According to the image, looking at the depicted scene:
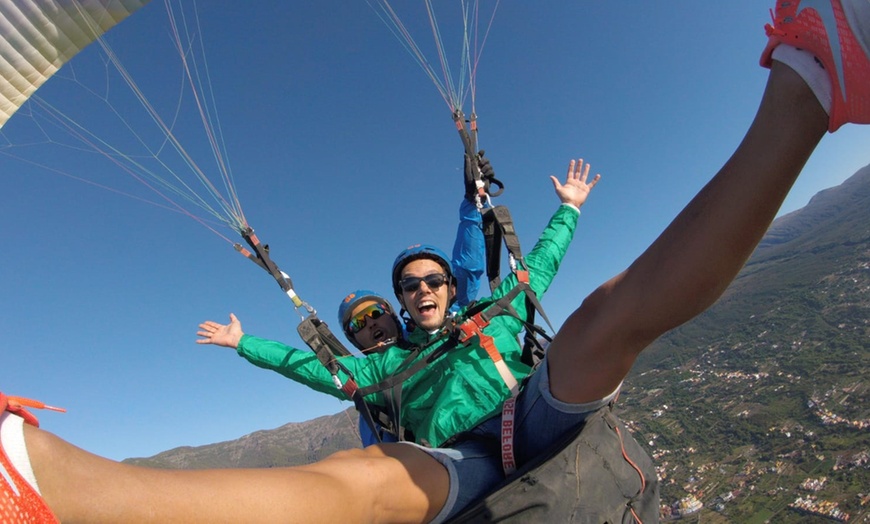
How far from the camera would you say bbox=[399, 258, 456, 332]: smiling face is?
4.08m

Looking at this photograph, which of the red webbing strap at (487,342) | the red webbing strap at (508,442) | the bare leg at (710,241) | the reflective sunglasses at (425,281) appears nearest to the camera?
the bare leg at (710,241)

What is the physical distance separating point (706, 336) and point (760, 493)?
116 metres

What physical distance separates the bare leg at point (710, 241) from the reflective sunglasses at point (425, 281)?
2537 millimetres

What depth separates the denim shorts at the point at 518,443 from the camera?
204 cm

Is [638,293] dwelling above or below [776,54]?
below

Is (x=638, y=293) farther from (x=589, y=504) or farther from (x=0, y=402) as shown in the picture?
(x=0, y=402)

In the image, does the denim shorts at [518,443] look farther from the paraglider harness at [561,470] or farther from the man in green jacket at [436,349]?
the man in green jacket at [436,349]

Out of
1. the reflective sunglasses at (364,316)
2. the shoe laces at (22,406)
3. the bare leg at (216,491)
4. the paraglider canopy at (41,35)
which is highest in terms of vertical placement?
the paraglider canopy at (41,35)

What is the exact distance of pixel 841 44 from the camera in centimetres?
122

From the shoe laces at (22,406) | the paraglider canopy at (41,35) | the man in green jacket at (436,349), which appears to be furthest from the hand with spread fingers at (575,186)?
the paraglider canopy at (41,35)

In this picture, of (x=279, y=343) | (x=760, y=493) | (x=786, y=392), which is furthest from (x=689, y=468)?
(x=279, y=343)

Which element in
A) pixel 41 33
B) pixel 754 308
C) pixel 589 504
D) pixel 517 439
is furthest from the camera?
pixel 754 308

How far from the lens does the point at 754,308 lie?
158375 mm

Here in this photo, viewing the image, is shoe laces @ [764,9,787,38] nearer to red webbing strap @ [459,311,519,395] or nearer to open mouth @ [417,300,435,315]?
red webbing strap @ [459,311,519,395]
